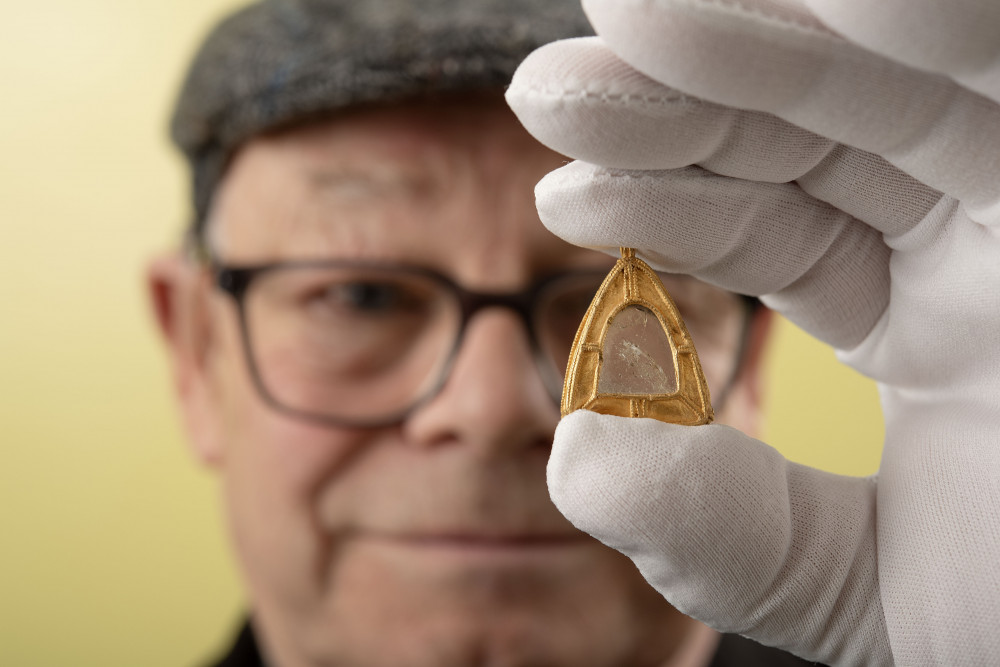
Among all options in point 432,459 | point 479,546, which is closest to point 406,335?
point 432,459

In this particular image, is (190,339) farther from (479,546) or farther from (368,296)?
(479,546)

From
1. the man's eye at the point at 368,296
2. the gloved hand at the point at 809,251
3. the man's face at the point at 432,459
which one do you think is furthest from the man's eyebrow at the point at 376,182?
the gloved hand at the point at 809,251

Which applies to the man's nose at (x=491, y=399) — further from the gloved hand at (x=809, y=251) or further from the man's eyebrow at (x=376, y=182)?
the gloved hand at (x=809, y=251)

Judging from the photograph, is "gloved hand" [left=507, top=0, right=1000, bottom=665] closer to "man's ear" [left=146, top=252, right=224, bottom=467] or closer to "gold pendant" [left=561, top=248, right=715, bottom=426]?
"gold pendant" [left=561, top=248, right=715, bottom=426]

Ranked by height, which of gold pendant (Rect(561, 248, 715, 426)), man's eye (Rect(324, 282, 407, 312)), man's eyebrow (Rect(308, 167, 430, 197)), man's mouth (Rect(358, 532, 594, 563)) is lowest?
man's mouth (Rect(358, 532, 594, 563))

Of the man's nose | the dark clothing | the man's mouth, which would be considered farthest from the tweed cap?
the dark clothing
